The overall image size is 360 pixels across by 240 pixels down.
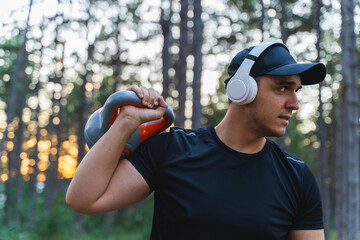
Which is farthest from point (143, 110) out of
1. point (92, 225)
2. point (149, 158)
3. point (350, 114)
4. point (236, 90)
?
point (92, 225)

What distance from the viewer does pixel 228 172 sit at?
6.03ft

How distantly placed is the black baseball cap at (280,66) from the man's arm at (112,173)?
1.70 feet

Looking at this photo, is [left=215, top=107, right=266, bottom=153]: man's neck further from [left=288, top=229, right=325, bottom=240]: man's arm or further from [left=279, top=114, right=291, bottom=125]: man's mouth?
[left=288, top=229, right=325, bottom=240]: man's arm

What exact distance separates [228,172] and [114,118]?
2.05 feet

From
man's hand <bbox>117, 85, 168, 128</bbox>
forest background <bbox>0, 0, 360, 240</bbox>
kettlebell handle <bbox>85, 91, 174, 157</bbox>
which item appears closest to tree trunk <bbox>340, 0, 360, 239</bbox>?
forest background <bbox>0, 0, 360, 240</bbox>

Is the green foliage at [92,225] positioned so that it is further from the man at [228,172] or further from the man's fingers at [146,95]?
the man's fingers at [146,95]

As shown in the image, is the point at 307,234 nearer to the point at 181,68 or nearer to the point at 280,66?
the point at 280,66

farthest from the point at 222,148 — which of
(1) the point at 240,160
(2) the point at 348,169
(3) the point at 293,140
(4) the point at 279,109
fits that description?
(3) the point at 293,140

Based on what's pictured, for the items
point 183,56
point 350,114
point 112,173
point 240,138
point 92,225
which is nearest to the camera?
point 112,173

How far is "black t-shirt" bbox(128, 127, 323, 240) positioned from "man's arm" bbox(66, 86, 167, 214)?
0.08 m

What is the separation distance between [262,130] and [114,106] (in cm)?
73

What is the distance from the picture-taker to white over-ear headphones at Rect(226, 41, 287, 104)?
181 cm

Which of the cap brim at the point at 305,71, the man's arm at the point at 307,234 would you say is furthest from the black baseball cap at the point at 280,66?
the man's arm at the point at 307,234

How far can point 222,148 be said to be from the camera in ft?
6.26
